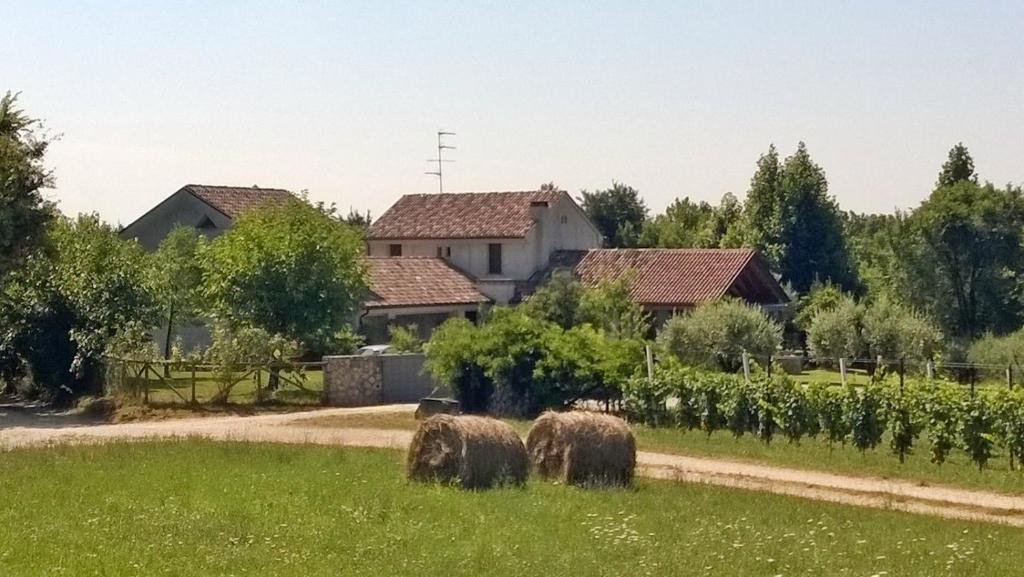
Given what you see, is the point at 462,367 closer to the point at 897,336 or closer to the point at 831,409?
the point at 831,409

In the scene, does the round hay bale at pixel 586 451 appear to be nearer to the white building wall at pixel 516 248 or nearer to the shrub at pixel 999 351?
the shrub at pixel 999 351

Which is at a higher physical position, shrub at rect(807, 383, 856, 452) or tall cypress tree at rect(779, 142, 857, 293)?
tall cypress tree at rect(779, 142, 857, 293)

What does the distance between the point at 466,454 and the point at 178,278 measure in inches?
1112

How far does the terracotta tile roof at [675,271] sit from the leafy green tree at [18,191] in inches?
925

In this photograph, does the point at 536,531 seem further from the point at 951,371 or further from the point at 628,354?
the point at 951,371

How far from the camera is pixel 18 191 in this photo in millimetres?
35938

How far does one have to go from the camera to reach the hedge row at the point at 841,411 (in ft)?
83.1

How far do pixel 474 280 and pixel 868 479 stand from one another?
35.0 meters

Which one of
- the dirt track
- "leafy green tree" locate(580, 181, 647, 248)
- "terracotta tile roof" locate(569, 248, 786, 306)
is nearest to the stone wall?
the dirt track

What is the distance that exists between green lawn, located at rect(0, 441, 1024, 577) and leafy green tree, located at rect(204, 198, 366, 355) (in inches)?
712

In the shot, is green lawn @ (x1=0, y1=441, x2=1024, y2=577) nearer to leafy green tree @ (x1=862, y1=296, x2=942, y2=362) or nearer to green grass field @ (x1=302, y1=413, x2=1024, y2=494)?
green grass field @ (x1=302, y1=413, x2=1024, y2=494)

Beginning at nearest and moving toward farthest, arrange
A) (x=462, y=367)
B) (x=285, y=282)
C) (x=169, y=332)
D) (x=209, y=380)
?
(x=462, y=367) → (x=209, y=380) → (x=285, y=282) → (x=169, y=332)

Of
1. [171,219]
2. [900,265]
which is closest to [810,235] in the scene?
[900,265]

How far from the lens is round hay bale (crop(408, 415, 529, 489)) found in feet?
67.6
